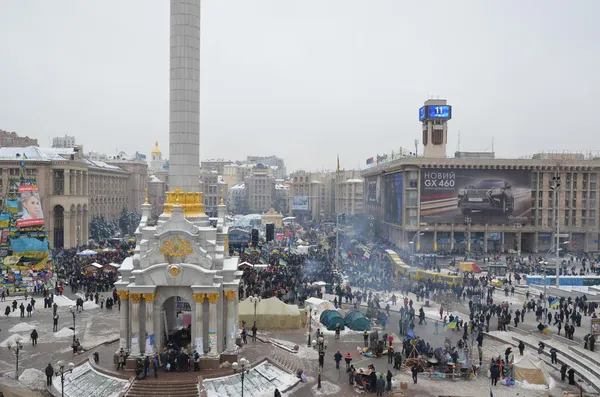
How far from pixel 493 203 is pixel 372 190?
29.5 m

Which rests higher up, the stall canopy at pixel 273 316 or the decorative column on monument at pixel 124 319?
the decorative column on monument at pixel 124 319

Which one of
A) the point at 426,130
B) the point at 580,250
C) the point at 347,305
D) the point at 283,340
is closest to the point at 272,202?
the point at 426,130

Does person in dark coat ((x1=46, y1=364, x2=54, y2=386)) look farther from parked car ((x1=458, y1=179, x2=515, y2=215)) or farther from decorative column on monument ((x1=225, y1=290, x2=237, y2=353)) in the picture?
parked car ((x1=458, y1=179, x2=515, y2=215))

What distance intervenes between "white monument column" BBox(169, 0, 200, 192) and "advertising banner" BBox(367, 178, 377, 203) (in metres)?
75.0

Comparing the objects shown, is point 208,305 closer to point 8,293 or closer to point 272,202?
point 8,293

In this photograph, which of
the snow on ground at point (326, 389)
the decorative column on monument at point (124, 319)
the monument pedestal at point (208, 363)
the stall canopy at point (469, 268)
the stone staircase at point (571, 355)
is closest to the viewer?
the snow on ground at point (326, 389)

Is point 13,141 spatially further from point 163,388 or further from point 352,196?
point 163,388

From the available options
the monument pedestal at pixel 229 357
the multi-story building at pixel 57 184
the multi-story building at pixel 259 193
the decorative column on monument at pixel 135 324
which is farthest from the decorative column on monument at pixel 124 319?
the multi-story building at pixel 259 193

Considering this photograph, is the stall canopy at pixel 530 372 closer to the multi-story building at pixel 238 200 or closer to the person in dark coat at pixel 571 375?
the person in dark coat at pixel 571 375

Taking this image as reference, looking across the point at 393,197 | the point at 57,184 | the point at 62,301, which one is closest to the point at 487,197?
the point at 393,197

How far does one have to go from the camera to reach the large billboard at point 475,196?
78250 millimetres

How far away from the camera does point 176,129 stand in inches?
1117

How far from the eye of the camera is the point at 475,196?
78.7 meters

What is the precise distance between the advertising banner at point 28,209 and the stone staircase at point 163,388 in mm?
29361
